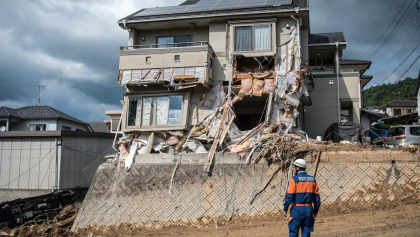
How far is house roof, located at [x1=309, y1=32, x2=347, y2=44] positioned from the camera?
64.4 ft

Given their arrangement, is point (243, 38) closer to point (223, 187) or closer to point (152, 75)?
point (152, 75)

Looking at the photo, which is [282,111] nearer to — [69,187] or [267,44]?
[267,44]

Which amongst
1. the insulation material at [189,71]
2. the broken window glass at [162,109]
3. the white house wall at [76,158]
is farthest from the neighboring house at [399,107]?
the white house wall at [76,158]

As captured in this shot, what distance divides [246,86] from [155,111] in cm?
465

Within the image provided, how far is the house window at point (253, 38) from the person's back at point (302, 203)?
32.0 ft

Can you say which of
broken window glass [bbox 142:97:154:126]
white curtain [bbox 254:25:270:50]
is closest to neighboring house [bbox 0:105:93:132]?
broken window glass [bbox 142:97:154:126]

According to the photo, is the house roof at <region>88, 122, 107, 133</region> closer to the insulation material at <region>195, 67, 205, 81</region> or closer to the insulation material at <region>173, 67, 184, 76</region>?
the insulation material at <region>173, 67, 184, 76</region>

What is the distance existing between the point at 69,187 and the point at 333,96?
16037 millimetres

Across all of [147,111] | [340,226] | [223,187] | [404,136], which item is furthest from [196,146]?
[404,136]

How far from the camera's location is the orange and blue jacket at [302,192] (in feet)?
20.9

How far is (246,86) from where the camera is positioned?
14617 mm

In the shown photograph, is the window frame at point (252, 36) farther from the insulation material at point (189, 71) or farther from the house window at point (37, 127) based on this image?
the house window at point (37, 127)

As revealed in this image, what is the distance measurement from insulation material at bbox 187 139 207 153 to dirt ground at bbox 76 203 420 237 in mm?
3645

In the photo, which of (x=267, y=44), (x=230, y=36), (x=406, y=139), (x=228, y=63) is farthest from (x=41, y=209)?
(x=406, y=139)
